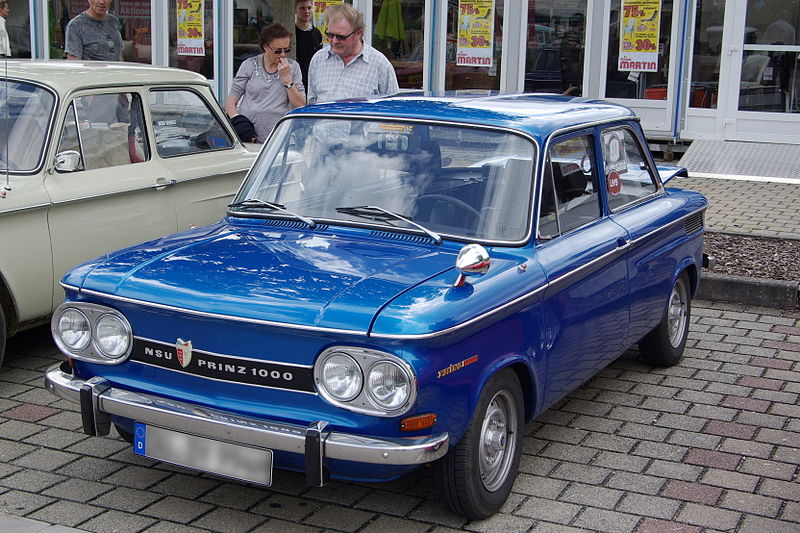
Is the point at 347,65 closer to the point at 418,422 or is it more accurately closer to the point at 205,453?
the point at 205,453

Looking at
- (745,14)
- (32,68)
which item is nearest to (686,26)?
(745,14)

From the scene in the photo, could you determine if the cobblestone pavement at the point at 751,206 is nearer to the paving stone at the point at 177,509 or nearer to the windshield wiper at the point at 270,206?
the windshield wiper at the point at 270,206

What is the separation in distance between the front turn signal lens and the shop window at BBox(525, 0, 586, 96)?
10.8m

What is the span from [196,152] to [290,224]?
248 centimetres

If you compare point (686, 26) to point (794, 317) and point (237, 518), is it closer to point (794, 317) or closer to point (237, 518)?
point (794, 317)

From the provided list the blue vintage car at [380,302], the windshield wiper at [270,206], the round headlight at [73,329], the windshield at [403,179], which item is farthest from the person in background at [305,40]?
the round headlight at [73,329]

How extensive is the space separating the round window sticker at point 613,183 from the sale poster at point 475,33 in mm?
9094

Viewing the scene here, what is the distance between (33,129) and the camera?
6090 mm

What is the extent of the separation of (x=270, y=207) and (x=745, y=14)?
989cm

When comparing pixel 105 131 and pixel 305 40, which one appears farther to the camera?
pixel 305 40

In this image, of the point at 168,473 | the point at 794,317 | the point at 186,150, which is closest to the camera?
the point at 168,473

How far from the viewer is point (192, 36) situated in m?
16.1

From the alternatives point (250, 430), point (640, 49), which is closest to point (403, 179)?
point (250, 430)

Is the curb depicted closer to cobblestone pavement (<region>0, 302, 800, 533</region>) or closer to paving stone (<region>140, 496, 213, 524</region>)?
cobblestone pavement (<region>0, 302, 800, 533</region>)
